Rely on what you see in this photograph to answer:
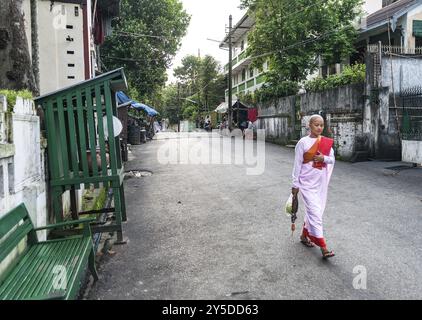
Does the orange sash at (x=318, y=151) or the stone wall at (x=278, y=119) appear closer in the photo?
the orange sash at (x=318, y=151)

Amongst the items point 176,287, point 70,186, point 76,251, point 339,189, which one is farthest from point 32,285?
point 339,189

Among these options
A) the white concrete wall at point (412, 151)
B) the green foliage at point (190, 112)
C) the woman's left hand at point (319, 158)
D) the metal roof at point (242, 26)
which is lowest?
the white concrete wall at point (412, 151)

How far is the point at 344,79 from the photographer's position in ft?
50.2

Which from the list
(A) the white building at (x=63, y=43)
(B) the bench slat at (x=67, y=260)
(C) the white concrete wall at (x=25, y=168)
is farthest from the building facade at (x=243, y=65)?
(B) the bench slat at (x=67, y=260)

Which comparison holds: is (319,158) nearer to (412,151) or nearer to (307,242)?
(307,242)

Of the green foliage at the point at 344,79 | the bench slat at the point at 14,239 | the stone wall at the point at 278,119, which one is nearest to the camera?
the bench slat at the point at 14,239

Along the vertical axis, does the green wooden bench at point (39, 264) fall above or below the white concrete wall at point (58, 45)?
below

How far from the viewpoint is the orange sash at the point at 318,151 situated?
4938 mm

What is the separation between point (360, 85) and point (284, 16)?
8.96 metres

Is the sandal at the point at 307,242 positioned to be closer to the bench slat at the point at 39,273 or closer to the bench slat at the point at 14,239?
the bench slat at the point at 39,273

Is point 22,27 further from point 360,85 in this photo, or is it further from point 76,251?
point 360,85

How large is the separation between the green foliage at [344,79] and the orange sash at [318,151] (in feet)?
33.5

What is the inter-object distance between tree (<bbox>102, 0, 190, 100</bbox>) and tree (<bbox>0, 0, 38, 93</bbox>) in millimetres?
22813

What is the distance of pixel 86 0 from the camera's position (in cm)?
1580
